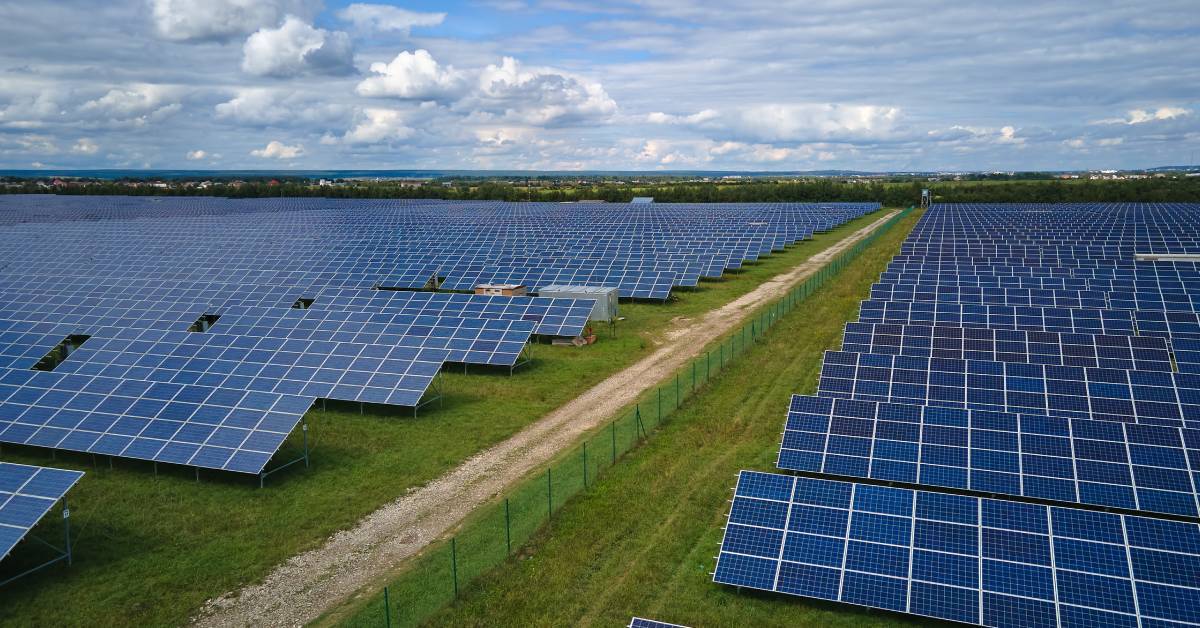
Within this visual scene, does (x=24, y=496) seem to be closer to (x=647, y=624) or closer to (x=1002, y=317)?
(x=647, y=624)

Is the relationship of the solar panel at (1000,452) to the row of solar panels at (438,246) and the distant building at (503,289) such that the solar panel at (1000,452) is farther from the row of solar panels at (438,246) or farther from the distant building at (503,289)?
the distant building at (503,289)


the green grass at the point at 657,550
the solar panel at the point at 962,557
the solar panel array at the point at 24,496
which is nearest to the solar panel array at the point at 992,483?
the solar panel at the point at 962,557

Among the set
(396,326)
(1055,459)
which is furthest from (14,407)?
(1055,459)

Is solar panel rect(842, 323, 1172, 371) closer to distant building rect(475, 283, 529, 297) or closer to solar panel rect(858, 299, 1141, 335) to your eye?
solar panel rect(858, 299, 1141, 335)

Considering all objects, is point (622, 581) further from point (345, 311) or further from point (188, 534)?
point (345, 311)

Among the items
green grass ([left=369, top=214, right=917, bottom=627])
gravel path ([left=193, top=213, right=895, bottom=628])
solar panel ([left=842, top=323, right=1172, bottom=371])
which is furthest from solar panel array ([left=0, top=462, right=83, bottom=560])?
solar panel ([left=842, top=323, right=1172, bottom=371])

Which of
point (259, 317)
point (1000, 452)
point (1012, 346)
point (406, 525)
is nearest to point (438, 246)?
point (259, 317)
